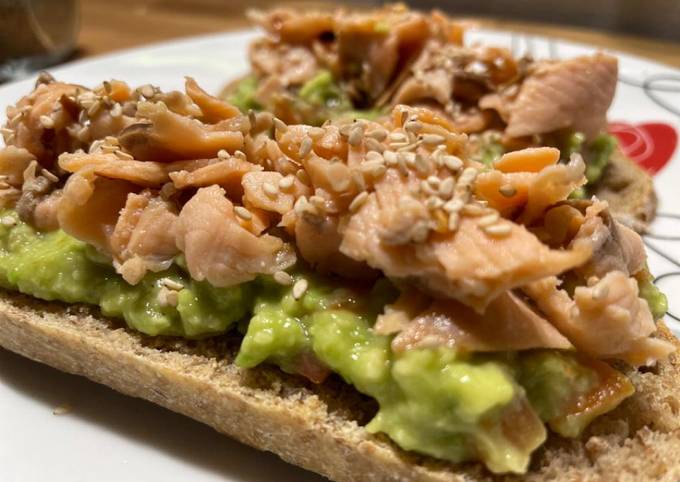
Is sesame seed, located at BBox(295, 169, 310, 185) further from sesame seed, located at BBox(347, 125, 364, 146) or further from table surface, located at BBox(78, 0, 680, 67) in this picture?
table surface, located at BBox(78, 0, 680, 67)

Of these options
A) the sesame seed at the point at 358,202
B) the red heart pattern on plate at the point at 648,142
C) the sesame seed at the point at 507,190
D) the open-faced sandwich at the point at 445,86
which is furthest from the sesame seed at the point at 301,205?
the red heart pattern on plate at the point at 648,142

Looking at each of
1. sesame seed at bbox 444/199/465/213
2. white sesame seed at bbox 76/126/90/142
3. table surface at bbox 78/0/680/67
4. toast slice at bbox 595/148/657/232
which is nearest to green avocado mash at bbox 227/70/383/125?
toast slice at bbox 595/148/657/232

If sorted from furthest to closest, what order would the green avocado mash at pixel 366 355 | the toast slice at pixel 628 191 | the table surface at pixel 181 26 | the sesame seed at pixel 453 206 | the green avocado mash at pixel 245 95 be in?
the table surface at pixel 181 26 < the green avocado mash at pixel 245 95 < the toast slice at pixel 628 191 < the sesame seed at pixel 453 206 < the green avocado mash at pixel 366 355

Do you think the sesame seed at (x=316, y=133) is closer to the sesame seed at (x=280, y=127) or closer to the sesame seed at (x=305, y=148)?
the sesame seed at (x=305, y=148)

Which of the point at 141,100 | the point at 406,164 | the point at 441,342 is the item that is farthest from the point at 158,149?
the point at 441,342

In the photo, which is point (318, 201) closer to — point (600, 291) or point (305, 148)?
point (305, 148)

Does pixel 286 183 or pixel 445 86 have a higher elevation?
pixel 286 183

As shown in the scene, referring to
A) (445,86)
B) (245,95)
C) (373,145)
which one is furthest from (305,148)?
(245,95)
